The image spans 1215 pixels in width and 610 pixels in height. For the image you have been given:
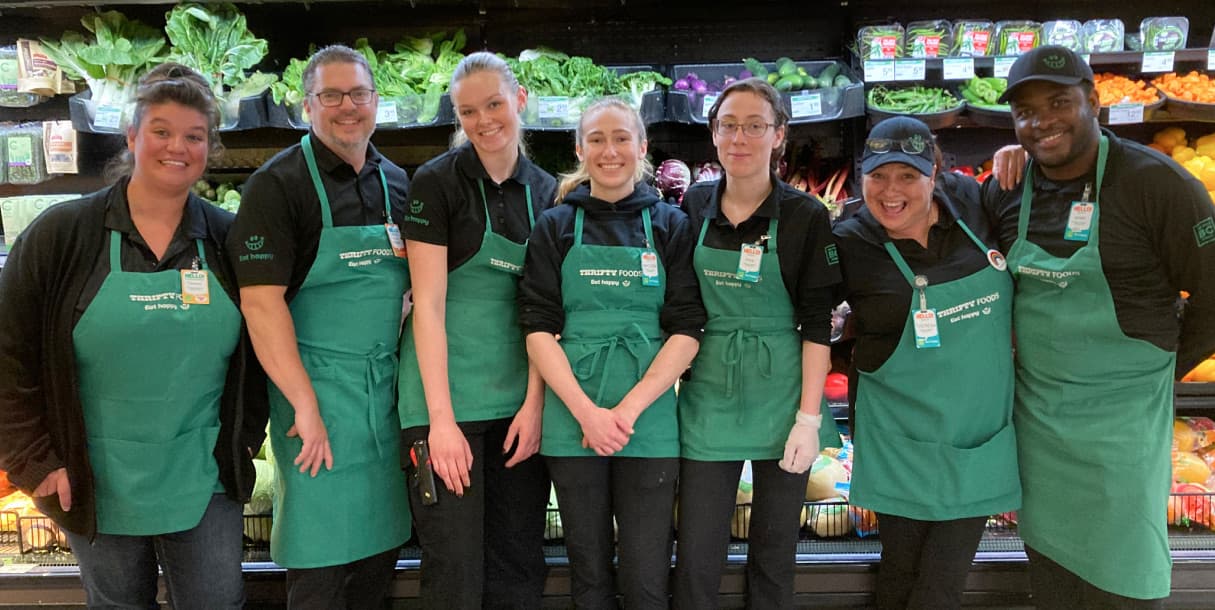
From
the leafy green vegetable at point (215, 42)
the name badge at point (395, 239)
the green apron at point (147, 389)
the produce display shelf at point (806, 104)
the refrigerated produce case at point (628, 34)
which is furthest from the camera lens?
the refrigerated produce case at point (628, 34)

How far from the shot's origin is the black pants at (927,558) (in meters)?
2.17

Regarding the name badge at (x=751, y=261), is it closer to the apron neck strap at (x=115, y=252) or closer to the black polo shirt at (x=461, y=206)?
the black polo shirt at (x=461, y=206)

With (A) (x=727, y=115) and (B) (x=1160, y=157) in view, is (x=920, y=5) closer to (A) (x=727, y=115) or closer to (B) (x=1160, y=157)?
(B) (x=1160, y=157)

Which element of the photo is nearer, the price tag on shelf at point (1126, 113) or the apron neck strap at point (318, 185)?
the apron neck strap at point (318, 185)

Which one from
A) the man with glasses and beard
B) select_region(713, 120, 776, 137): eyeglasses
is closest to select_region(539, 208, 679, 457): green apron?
select_region(713, 120, 776, 137): eyeglasses

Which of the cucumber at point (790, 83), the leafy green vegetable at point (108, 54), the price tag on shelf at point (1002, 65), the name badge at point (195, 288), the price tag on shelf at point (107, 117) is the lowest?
the name badge at point (195, 288)

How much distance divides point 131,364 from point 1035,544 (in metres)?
2.49

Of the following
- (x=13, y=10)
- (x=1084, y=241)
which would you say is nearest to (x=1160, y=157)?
(x=1084, y=241)

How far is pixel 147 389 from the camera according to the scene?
197 cm

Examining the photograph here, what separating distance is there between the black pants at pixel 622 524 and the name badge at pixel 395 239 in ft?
2.31

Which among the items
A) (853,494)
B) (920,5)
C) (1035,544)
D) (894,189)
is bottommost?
(1035,544)

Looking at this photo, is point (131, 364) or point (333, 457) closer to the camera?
point (131, 364)

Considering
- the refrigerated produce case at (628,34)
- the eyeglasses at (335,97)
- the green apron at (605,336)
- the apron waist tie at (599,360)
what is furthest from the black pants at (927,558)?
the eyeglasses at (335,97)

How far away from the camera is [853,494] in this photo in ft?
7.50
